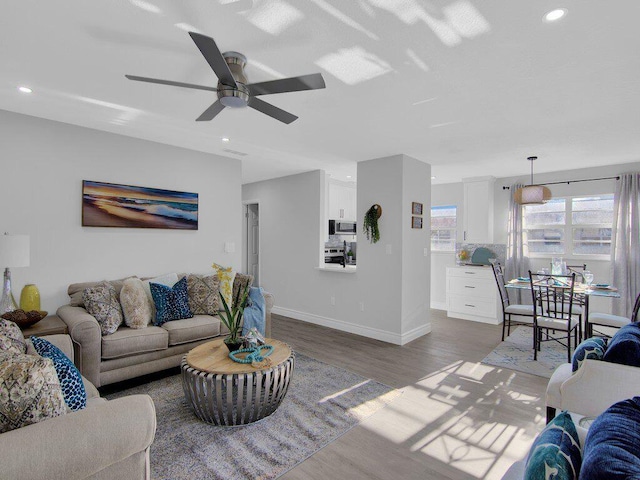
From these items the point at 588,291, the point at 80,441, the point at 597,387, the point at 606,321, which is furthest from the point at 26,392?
the point at 606,321

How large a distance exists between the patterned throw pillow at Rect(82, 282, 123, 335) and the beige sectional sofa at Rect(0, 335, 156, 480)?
1864 millimetres

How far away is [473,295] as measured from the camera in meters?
5.82

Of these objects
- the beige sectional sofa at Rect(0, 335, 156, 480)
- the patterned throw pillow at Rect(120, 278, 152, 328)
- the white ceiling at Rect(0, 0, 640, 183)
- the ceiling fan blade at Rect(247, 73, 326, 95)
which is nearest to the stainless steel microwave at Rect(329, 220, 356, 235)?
the white ceiling at Rect(0, 0, 640, 183)

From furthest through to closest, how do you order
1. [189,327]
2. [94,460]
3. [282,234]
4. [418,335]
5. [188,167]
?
[282,234] → [418,335] → [188,167] → [189,327] → [94,460]

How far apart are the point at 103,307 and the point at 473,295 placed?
5.39 metres

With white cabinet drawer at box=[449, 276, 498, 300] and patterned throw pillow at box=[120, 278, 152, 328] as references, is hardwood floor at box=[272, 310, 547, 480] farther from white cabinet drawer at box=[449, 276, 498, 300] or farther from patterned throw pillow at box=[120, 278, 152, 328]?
patterned throw pillow at box=[120, 278, 152, 328]

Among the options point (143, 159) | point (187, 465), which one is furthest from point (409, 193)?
point (187, 465)

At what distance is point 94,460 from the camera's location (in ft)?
4.22

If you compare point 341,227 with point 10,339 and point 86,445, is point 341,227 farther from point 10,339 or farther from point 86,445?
point 86,445

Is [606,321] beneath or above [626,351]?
beneath

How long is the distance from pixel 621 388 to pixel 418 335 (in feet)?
10.3

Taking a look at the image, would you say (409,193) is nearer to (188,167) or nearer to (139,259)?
(188,167)

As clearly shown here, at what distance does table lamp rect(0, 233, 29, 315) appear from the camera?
274 centimetres

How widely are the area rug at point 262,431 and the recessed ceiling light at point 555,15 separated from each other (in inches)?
110
